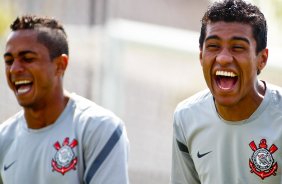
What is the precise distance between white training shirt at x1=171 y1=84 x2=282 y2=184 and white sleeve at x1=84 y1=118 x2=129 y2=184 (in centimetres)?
39

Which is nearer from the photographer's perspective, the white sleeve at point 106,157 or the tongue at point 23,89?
the white sleeve at point 106,157

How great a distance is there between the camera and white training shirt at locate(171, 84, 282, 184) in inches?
227

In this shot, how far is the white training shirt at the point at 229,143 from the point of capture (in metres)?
5.75

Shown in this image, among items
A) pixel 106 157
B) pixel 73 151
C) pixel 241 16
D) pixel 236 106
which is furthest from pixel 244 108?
pixel 73 151

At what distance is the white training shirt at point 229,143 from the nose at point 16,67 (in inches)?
42.0

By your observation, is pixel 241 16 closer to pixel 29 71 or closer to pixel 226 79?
pixel 226 79

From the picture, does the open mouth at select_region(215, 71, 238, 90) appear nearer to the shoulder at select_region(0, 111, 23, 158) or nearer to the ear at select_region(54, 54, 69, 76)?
the ear at select_region(54, 54, 69, 76)

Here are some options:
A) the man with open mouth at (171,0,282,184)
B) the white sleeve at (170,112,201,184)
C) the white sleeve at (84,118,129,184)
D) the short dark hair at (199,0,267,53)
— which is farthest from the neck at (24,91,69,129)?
the short dark hair at (199,0,267,53)

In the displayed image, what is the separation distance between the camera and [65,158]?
6352 millimetres

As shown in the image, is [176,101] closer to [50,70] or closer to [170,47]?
[170,47]

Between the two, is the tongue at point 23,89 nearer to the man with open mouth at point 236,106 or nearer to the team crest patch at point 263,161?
the man with open mouth at point 236,106

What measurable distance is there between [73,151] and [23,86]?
55cm

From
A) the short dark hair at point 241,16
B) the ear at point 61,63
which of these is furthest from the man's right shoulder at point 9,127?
the short dark hair at point 241,16

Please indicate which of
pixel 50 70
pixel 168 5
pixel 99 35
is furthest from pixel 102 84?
pixel 50 70
